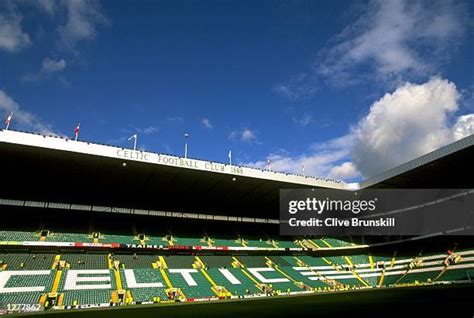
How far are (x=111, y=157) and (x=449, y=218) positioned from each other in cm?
4801

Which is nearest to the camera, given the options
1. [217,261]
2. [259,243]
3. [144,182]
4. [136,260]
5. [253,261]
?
[136,260]

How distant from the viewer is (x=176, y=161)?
3928 centimetres

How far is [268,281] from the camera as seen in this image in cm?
4462

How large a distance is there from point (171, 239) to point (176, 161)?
14.8 meters

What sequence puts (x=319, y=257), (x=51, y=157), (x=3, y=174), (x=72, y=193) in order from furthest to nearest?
(x=319, y=257) < (x=72, y=193) < (x=3, y=174) < (x=51, y=157)

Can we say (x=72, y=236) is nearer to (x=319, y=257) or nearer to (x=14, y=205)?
(x=14, y=205)

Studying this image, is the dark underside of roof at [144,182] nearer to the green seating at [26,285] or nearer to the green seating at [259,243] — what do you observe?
the green seating at [259,243]

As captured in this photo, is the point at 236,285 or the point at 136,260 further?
the point at 136,260

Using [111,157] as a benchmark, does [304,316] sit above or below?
below

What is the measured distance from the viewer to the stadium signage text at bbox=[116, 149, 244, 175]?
37062mm

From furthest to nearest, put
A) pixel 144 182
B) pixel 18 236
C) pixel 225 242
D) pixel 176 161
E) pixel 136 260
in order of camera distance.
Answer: pixel 225 242, pixel 144 182, pixel 136 260, pixel 18 236, pixel 176 161

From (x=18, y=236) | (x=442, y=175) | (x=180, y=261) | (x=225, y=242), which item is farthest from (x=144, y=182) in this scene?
(x=442, y=175)

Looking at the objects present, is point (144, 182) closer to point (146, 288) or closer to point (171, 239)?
point (171, 239)

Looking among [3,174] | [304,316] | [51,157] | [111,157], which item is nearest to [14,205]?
[3,174]
